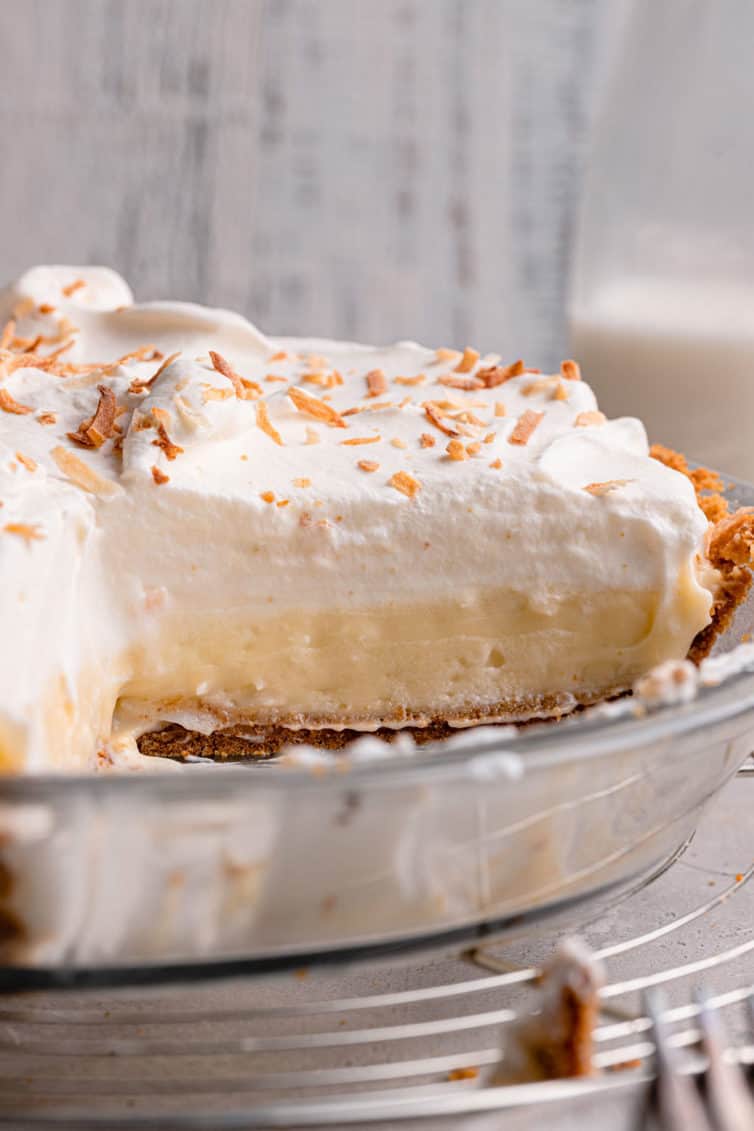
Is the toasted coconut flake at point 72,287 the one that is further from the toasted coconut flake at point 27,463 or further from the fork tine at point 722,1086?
the fork tine at point 722,1086

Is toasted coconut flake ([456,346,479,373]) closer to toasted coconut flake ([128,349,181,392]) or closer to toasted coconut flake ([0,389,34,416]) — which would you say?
toasted coconut flake ([128,349,181,392])

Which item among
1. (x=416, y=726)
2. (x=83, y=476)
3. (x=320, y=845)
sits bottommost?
(x=416, y=726)

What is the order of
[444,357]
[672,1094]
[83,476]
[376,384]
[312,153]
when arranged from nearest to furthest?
[672,1094] → [83,476] → [376,384] → [444,357] → [312,153]

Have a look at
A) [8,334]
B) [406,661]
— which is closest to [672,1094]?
[406,661]

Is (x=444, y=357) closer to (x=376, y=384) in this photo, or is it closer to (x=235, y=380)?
(x=376, y=384)

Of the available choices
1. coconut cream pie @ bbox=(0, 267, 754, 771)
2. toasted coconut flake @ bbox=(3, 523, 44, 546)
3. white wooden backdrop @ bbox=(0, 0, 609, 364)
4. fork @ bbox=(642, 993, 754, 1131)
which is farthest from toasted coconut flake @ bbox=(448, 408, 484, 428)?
white wooden backdrop @ bbox=(0, 0, 609, 364)

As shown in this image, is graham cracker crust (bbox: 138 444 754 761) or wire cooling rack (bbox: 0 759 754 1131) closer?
wire cooling rack (bbox: 0 759 754 1131)

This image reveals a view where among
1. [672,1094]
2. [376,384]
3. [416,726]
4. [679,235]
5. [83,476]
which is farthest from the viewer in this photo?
[679,235]
